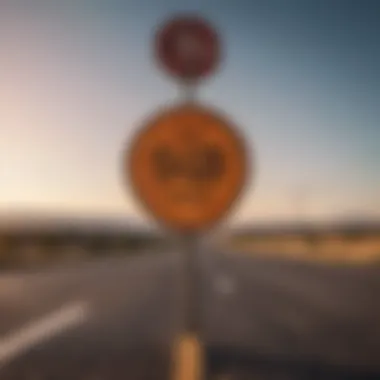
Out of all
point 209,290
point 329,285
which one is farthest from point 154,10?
point 329,285

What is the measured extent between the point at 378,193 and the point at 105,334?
115cm

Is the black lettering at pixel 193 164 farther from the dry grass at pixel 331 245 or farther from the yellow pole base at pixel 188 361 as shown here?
the dry grass at pixel 331 245

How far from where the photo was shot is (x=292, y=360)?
268cm

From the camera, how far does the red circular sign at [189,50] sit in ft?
6.01

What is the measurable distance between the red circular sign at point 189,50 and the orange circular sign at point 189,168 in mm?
132

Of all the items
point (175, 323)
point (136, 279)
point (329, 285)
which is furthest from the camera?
point (136, 279)

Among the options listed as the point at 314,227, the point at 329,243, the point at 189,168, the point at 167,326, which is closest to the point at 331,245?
the point at 329,243

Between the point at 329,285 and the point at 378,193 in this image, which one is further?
the point at 329,285

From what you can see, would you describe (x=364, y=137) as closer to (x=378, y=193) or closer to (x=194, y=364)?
(x=378, y=193)

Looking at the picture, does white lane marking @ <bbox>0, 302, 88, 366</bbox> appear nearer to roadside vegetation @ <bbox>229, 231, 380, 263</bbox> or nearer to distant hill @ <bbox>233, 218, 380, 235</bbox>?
roadside vegetation @ <bbox>229, 231, 380, 263</bbox>

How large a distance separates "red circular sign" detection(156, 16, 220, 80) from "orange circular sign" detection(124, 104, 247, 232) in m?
0.13

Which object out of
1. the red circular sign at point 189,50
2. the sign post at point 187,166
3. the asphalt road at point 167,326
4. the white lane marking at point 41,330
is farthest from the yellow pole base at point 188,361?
the red circular sign at point 189,50

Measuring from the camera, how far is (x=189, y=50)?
184 cm

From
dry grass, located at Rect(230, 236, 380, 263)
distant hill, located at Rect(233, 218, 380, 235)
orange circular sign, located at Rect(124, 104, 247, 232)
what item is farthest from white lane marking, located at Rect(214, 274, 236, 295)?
orange circular sign, located at Rect(124, 104, 247, 232)
